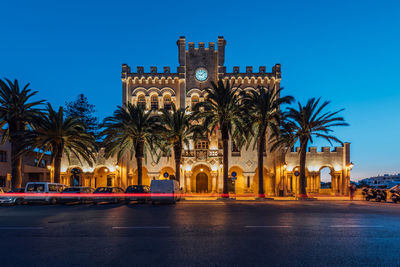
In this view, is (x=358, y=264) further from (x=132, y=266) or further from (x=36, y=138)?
(x=36, y=138)

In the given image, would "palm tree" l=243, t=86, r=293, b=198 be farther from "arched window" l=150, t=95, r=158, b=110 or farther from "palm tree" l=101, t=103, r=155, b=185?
"arched window" l=150, t=95, r=158, b=110

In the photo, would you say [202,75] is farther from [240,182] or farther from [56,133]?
[56,133]

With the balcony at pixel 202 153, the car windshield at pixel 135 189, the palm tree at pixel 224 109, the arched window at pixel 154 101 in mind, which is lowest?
the car windshield at pixel 135 189

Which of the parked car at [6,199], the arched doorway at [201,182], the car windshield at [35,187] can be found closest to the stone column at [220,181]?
the arched doorway at [201,182]

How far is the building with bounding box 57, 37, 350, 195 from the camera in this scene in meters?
40.7

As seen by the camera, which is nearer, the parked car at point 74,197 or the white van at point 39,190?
the white van at point 39,190

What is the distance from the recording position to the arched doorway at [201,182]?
4366cm

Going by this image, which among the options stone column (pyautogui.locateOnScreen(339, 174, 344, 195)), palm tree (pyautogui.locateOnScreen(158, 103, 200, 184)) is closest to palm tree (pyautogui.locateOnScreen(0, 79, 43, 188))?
palm tree (pyautogui.locateOnScreen(158, 103, 200, 184))

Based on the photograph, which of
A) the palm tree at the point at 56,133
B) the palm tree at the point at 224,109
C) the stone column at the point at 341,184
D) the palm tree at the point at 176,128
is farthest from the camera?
the stone column at the point at 341,184

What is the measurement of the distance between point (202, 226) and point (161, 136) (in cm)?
2300

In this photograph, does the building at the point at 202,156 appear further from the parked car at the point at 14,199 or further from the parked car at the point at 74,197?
the parked car at the point at 14,199

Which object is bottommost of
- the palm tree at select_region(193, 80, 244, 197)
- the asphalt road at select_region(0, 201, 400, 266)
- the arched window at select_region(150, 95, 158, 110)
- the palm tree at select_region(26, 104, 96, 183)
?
the asphalt road at select_region(0, 201, 400, 266)

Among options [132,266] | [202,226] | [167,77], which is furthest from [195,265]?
[167,77]

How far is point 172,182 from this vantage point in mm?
26703
